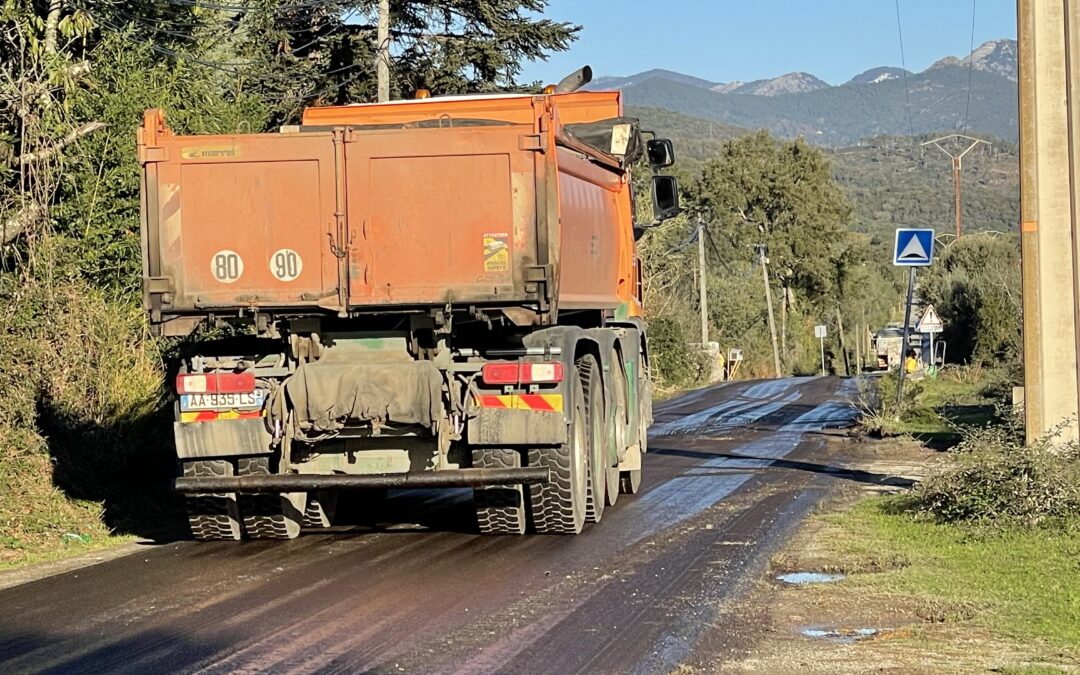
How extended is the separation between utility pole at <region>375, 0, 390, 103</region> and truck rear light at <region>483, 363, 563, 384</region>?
14743 mm

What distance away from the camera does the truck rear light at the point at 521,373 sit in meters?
9.95

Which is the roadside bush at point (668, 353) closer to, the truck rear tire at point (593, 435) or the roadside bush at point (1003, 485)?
the truck rear tire at point (593, 435)

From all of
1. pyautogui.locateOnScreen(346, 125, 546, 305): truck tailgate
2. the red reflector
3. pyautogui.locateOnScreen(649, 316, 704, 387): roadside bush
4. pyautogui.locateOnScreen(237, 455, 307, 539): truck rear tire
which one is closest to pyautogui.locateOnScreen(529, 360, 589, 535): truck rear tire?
the red reflector

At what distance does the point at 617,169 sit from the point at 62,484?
5.88 meters

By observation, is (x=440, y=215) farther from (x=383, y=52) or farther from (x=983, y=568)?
(x=383, y=52)

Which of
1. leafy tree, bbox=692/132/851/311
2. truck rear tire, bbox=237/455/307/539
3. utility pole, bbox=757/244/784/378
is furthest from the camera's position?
leafy tree, bbox=692/132/851/311

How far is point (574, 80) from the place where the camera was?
14102mm

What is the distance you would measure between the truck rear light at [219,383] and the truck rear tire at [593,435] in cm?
281

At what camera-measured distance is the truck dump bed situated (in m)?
9.64

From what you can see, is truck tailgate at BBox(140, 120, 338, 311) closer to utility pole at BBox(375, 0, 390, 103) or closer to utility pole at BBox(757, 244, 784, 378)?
utility pole at BBox(375, 0, 390, 103)

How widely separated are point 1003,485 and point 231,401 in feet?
19.1

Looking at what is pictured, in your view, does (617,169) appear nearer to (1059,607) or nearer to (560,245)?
(560,245)

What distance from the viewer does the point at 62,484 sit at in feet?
41.1

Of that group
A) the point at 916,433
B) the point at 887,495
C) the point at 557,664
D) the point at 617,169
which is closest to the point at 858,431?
the point at 916,433
